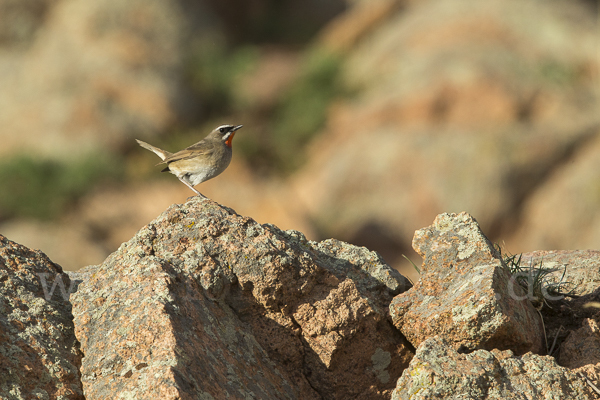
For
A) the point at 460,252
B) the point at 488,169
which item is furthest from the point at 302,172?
the point at 460,252

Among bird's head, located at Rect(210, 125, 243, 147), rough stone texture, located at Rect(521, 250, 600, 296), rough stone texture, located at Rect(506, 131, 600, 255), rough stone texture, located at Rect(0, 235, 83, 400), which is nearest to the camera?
rough stone texture, located at Rect(0, 235, 83, 400)

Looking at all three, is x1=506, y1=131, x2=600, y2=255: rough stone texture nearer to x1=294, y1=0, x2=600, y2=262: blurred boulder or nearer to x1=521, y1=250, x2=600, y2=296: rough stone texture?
x1=294, y1=0, x2=600, y2=262: blurred boulder

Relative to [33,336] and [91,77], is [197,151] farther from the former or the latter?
[91,77]

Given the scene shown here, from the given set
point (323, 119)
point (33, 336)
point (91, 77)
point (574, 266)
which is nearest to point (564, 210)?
point (323, 119)

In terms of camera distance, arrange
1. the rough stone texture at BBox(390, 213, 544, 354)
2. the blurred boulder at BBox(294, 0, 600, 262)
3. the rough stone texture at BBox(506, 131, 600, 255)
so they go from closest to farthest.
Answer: the rough stone texture at BBox(390, 213, 544, 354)
the rough stone texture at BBox(506, 131, 600, 255)
the blurred boulder at BBox(294, 0, 600, 262)

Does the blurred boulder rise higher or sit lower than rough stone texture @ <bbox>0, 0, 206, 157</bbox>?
lower

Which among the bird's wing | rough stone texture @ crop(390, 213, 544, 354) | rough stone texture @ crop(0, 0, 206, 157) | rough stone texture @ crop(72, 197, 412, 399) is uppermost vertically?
rough stone texture @ crop(0, 0, 206, 157)

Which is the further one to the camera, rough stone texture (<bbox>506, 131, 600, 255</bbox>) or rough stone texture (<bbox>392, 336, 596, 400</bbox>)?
rough stone texture (<bbox>506, 131, 600, 255</bbox>)

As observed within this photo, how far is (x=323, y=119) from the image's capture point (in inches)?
900

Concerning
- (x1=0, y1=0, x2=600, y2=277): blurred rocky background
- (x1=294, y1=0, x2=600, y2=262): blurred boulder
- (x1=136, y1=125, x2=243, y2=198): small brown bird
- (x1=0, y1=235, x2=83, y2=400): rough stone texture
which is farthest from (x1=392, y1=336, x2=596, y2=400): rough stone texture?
(x1=294, y1=0, x2=600, y2=262): blurred boulder

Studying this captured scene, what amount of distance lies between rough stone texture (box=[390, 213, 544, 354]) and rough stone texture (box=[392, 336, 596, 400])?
11.0 inches

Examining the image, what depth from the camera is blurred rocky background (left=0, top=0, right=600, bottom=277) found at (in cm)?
1772

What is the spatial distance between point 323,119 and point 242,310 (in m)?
18.3

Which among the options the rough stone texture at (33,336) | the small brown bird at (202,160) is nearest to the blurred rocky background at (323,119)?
the small brown bird at (202,160)
